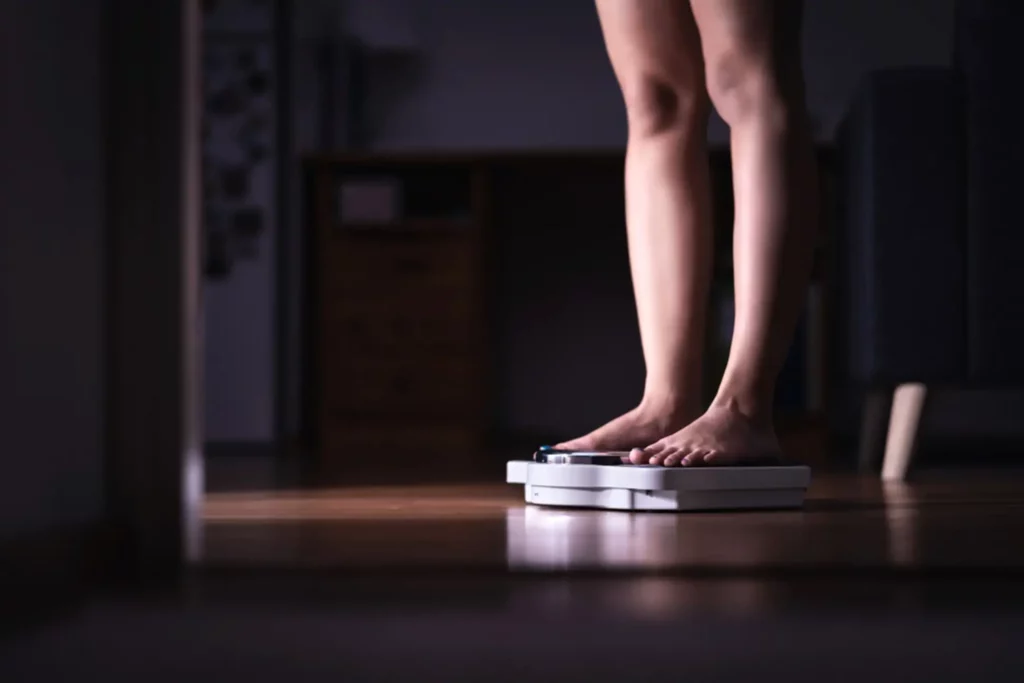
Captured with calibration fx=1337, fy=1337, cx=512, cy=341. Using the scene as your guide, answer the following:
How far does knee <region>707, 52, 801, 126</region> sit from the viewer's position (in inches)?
55.1

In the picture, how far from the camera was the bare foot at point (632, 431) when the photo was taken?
4.73 ft

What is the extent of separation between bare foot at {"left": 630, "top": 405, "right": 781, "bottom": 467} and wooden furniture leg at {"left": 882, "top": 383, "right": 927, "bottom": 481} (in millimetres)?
685

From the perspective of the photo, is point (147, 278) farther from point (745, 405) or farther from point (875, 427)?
point (875, 427)

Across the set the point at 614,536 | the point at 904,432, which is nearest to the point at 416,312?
the point at 904,432

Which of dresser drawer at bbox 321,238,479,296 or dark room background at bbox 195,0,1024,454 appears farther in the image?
dark room background at bbox 195,0,1024,454

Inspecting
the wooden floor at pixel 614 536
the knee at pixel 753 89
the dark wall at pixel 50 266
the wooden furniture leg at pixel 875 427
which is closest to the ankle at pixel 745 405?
the wooden floor at pixel 614 536

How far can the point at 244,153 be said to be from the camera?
4105 mm

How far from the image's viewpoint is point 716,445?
4.33ft

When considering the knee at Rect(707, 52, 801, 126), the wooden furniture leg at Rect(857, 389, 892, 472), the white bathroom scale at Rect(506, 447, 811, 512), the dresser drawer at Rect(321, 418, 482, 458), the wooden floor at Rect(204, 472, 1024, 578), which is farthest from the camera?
the dresser drawer at Rect(321, 418, 482, 458)

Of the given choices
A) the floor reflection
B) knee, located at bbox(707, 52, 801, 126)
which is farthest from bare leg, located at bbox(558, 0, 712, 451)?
the floor reflection

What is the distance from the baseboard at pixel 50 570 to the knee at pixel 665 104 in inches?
38.0

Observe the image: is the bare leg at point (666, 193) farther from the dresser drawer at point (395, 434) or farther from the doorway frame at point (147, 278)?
the dresser drawer at point (395, 434)

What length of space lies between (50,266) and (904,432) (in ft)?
5.12

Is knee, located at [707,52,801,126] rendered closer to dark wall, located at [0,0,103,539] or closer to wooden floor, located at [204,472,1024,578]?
wooden floor, located at [204,472,1024,578]
